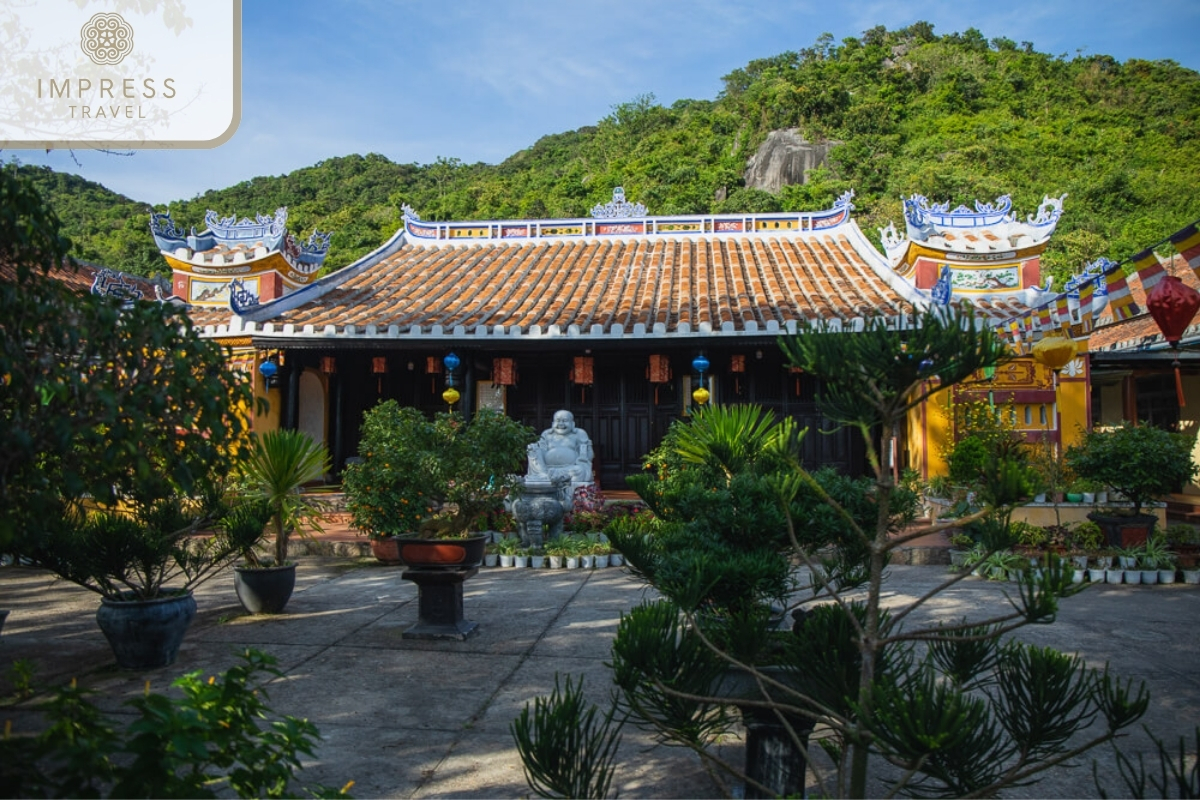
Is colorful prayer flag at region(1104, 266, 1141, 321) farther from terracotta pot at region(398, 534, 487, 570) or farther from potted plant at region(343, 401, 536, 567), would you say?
terracotta pot at region(398, 534, 487, 570)

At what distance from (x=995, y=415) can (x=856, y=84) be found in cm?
3776

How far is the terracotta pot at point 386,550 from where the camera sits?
8.16m

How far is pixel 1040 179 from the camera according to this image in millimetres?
29531

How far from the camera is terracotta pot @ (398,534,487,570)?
17.0 feet

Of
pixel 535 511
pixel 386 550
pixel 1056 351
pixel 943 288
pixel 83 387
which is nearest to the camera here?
pixel 83 387

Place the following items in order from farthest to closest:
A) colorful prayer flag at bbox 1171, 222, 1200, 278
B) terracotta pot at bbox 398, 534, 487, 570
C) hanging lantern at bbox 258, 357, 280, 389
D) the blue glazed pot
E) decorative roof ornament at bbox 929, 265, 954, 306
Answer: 1. hanging lantern at bbox 258, 357, 280, 389
2. decorative roof ornament at bbox 929, 265, 954, 306
3. terracotta pot at bbox 398, 534, 487, 570
4. colorful prayer flag at bbox 1171, 222, 1200, 278
5. the blue glazed pot

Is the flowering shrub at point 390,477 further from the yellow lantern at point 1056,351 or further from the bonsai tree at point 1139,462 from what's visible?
the bonsai tree at point 1139,462

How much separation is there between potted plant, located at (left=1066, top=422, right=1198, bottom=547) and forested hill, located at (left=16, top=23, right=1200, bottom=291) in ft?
59.1

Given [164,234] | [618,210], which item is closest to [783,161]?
[618,210]

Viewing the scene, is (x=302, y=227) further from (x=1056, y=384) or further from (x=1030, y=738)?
(x=1030, y=738)

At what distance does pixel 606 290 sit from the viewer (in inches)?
451

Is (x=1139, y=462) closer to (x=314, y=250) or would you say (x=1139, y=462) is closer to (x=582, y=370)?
(x=582, y=370)

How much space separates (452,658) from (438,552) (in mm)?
727

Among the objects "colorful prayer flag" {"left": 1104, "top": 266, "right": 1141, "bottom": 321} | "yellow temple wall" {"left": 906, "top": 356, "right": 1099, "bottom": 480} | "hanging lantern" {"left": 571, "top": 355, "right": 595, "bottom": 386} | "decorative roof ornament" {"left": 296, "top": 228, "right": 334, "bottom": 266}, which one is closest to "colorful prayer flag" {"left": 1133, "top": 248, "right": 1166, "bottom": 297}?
"colorful prayer flag" {"left": 1104, "top": 266, "right": 1141, "bottom": 321}
